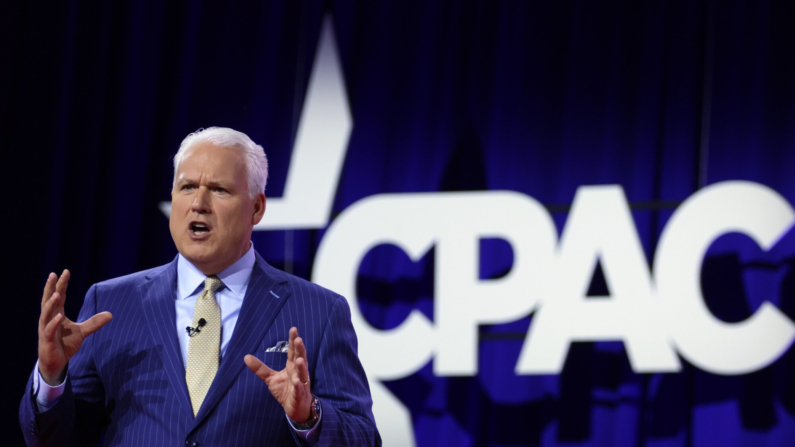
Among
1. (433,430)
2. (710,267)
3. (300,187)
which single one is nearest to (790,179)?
(710,267)

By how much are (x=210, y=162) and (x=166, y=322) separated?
0.39 metres

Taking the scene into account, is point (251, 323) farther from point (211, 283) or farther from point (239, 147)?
point (239, 147)

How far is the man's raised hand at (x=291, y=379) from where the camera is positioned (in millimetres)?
1410

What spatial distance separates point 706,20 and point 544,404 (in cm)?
207

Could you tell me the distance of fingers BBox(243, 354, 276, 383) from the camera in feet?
4.64

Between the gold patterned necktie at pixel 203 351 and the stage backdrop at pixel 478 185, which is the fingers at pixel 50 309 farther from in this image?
the stage backdrop at pixel 478 185

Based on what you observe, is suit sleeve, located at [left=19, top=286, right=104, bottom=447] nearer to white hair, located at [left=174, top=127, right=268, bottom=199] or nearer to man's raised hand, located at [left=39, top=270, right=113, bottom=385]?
man's raised hand, located at [left=39, top=270, right=113, bottom=385]

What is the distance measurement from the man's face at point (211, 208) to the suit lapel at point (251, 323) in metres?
0.10

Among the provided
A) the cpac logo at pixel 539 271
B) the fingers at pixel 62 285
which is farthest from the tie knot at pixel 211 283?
the cpac logo at pixel 539 271

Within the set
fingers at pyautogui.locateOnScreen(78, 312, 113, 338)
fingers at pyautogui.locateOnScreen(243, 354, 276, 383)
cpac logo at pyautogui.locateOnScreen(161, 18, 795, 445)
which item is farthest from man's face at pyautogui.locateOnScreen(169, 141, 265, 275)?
cpac logo at pyautogui.locateOnScreen(161, 18, 795, 445)

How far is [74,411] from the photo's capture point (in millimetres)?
1568

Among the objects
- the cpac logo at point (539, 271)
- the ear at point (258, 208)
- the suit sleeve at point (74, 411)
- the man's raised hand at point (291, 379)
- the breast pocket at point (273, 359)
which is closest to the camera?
the man's raised hand at point (291, 379)

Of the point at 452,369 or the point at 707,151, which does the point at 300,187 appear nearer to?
the point at 452,369

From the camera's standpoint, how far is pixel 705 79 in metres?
3.69
